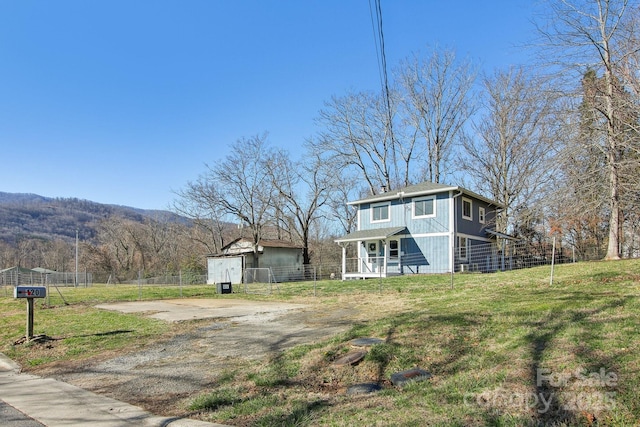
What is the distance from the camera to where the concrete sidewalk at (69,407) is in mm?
4281

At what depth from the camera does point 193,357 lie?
6.82 metres

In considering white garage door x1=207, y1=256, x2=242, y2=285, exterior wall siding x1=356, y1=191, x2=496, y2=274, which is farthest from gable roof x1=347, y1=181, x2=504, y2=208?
white garage door x1=207, y1=256, x2=242, y2=285

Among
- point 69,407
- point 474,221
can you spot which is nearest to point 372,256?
point 474,221

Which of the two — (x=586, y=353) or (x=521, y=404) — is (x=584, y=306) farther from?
(x=521, y=404)

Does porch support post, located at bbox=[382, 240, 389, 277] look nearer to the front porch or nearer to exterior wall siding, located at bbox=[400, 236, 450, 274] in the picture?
the front porch

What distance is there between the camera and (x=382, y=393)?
439 centimetres

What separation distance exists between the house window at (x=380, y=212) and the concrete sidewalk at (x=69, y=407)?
21.7 m

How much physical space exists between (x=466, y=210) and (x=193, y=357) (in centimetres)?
2079

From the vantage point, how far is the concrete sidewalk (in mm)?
4281

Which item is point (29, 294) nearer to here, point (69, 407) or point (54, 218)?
point (69, 407)

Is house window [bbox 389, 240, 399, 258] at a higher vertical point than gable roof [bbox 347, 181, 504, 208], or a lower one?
lower

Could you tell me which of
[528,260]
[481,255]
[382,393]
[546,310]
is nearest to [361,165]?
[481,255]

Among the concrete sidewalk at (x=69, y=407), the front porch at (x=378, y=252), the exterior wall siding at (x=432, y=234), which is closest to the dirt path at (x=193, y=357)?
the concrete sidewalk at (x=69, y=407)

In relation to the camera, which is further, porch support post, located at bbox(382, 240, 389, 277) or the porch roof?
the porch roof
